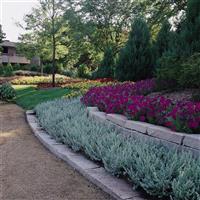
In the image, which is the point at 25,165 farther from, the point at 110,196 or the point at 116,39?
the point at 116,39

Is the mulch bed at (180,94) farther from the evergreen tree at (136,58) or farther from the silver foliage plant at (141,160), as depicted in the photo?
the evergreen tree at (136,58)

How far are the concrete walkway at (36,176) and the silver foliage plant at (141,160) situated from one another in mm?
368

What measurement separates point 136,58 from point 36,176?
8785mm

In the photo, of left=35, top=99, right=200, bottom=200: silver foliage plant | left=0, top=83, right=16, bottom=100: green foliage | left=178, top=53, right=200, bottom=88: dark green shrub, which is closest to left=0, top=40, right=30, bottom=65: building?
left=0, top=83, right=16, bottom=100: green foliage

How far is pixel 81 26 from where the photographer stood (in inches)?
886

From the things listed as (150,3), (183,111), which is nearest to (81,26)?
(150,3)

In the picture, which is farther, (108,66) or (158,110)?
(108,66)

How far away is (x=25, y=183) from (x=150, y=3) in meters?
19.1

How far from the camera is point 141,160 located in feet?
11.1

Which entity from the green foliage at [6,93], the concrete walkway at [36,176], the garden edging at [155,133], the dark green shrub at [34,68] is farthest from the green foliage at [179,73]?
the dark green shrub at [34,68]

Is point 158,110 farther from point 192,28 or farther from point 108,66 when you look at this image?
point 108,66

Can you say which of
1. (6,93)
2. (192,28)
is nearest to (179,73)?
(192,28)

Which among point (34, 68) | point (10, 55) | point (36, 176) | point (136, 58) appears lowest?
point (36, 176)

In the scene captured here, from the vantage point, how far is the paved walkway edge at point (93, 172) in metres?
3.15
